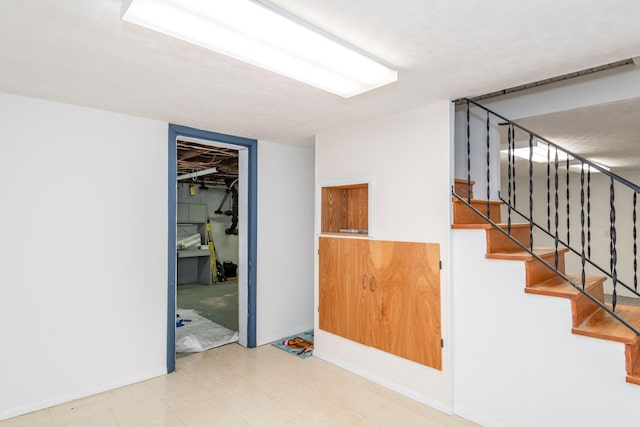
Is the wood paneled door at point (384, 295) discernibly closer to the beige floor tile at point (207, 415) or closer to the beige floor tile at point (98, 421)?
the beige floor tile at point (207, 415)

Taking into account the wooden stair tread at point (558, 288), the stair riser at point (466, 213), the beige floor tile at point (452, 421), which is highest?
the stair riser at point (466, 213)

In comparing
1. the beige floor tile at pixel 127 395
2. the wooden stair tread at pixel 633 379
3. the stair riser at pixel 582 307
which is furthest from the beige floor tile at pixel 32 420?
the wooden stair tread at pixel 633 379

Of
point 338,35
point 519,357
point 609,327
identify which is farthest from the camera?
point 519,357

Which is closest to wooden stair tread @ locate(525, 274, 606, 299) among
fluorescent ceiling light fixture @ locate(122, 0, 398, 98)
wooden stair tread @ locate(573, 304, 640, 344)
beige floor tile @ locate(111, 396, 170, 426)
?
wooden stair tread @ locate(573, 304, 640, 344)

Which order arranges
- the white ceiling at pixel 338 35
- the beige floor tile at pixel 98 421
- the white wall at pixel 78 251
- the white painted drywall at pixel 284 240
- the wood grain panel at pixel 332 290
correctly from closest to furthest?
1. the white ceiling at pixel 338 35
2. the beige floor tile at pixel 98 421
3. the white wall at pixel 78 251
4. the wood grain panel at pixel 332 290
5. the white painted drywall at pixel 284 240

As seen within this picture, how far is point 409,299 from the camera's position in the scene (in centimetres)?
292

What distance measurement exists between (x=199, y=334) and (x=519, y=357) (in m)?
3.54

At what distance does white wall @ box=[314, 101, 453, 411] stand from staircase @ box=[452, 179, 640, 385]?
0.71ft

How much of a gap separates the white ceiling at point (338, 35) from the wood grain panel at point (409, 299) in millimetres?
1214

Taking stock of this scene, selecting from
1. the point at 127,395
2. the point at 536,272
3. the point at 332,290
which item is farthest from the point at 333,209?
the point at 127,395

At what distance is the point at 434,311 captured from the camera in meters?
2.76

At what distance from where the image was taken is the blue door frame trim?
11.0ft

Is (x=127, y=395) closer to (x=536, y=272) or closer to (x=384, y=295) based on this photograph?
(x=384, y=295)

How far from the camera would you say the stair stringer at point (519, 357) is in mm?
2021
